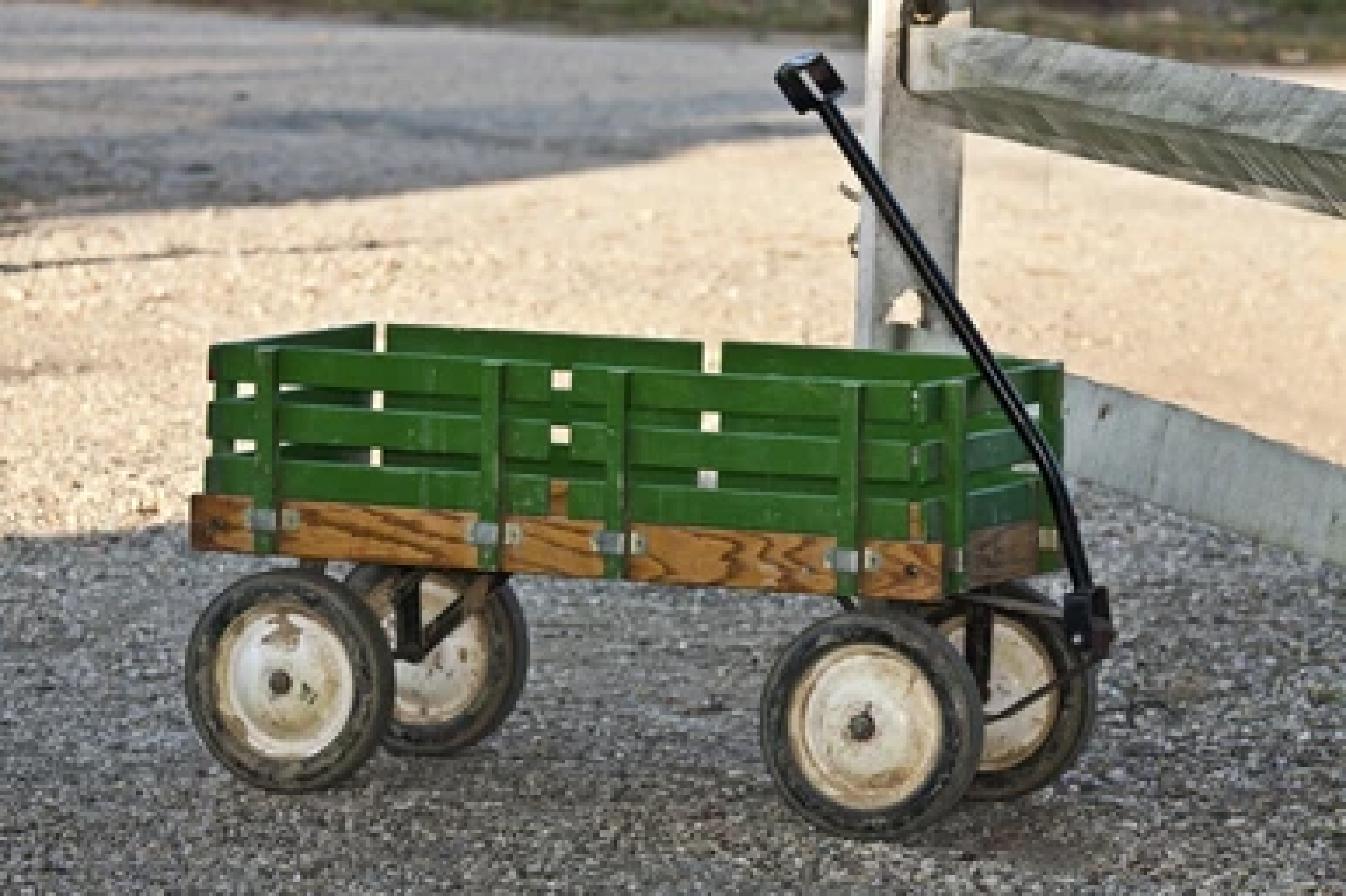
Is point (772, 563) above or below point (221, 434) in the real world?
below

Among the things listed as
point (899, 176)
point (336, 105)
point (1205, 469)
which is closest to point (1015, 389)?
point (1205, 469)

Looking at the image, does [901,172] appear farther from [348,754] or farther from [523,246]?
[523,246]

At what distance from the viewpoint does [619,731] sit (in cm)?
552

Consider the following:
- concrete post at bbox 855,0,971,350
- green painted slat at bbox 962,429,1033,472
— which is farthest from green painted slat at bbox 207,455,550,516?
concrete post at bbox 855,0,971,350

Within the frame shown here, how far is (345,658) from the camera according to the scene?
5004mm

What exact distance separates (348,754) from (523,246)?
23.0 ft

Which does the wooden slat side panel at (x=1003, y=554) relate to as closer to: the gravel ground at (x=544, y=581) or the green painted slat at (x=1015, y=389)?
the green painted slat at (x=1015, y=389)

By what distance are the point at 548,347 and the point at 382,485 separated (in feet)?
1.92

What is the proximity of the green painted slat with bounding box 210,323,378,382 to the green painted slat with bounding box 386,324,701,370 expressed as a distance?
0.09 meters

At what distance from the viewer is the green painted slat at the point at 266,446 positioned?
503 centimetres

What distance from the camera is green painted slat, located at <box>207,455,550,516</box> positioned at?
16.1ft

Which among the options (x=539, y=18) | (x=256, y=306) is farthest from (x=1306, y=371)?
(x=539, y=18)

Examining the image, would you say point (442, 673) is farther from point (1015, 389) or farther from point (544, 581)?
point (544, 581)

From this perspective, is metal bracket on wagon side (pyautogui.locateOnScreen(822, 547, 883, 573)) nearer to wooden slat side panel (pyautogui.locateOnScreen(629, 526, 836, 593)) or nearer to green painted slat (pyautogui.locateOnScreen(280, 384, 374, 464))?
wooden slat side panel (pyautogui.locateOnScreen(629, 526, 836, 593))
